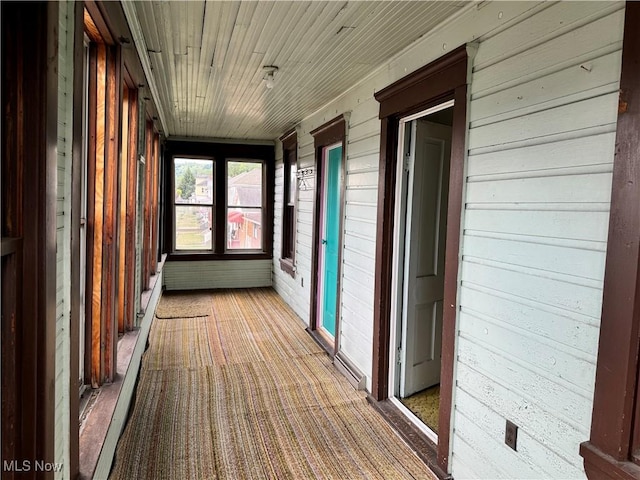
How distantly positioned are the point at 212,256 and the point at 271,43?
4.80 m

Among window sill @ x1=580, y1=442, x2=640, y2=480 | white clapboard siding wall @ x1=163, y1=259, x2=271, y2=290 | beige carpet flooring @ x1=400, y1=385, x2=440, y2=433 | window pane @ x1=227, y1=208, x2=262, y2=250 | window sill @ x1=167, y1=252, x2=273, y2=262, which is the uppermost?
window pane @ x1=227, y1=208, x2=262, y2=250

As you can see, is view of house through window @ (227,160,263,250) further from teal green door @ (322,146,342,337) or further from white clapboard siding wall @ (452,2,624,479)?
white clapboard siding wall @ (452,2,624,479)

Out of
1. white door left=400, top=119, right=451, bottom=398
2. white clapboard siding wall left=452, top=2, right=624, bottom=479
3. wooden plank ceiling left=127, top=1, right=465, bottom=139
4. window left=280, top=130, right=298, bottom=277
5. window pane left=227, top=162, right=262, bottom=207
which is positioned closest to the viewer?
white clapboard siding wall left=452, top=2, right=624, bottom=479

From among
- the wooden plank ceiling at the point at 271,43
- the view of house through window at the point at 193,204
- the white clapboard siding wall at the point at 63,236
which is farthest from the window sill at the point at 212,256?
the white clapboard siding wall at the point at 63,236

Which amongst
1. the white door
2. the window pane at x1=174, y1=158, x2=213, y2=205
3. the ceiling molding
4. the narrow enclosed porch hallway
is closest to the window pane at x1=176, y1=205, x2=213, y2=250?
the window pane at x1=174, y1=158, x2=213, y2=205

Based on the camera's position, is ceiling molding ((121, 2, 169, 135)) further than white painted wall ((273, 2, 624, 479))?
Yes

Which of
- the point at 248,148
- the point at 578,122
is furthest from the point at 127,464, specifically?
the point at 248,148

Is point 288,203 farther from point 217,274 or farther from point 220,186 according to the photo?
point 217,274

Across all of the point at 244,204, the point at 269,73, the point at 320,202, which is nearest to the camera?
the point at 269,73

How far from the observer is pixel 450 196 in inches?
89.3

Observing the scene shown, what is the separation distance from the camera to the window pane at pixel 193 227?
692 centimetres

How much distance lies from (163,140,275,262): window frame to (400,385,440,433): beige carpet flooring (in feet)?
14.6

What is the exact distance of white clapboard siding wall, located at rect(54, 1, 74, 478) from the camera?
1.29 m

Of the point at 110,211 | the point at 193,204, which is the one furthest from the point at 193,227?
the point at 110,211
